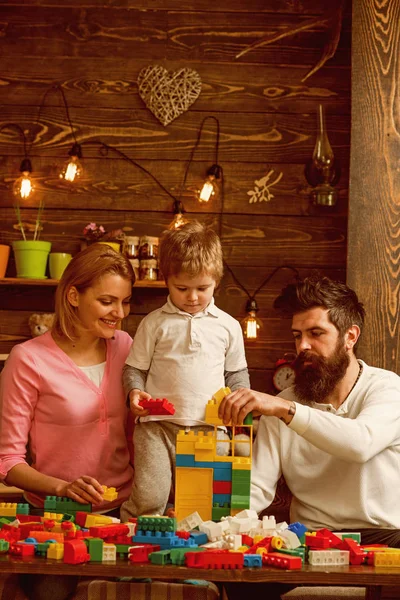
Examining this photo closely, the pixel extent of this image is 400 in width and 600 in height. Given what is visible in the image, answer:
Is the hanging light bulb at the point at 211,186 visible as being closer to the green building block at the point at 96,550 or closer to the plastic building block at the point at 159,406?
the plastic building block at the point at 159,406

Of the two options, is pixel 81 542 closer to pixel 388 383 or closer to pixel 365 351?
pixel 388 383

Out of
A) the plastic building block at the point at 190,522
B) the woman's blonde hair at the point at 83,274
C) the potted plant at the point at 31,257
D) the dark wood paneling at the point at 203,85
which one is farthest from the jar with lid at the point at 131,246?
the plastic building block at the point at 190,522

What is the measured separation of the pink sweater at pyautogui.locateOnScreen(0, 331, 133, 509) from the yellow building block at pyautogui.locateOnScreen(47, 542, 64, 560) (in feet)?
2.84

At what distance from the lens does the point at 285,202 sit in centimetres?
388

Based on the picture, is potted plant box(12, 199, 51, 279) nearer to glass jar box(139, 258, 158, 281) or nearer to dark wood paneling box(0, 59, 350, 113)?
glass jar box(139, 258, 158, 281)

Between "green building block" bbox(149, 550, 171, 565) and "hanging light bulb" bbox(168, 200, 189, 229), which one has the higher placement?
"hanging light bulb" bbox(168, 200, 189, 229)

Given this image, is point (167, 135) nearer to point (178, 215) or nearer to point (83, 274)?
point (178, 215)

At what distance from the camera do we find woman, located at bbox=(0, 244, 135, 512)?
8.23 ft

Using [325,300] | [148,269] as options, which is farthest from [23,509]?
[148,269]

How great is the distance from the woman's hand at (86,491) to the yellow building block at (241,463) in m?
0.36

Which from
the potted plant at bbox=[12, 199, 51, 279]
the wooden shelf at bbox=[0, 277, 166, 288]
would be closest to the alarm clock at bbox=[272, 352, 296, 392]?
the wooden shelf at bbox=[0, 277, 166, 288]

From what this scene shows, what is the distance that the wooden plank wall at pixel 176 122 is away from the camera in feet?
12.7

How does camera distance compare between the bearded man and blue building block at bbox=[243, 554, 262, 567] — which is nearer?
blue building block at bbox=[243, 554, 262, 567]

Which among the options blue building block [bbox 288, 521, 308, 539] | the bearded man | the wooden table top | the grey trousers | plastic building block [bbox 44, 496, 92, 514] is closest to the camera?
the wooden table top
